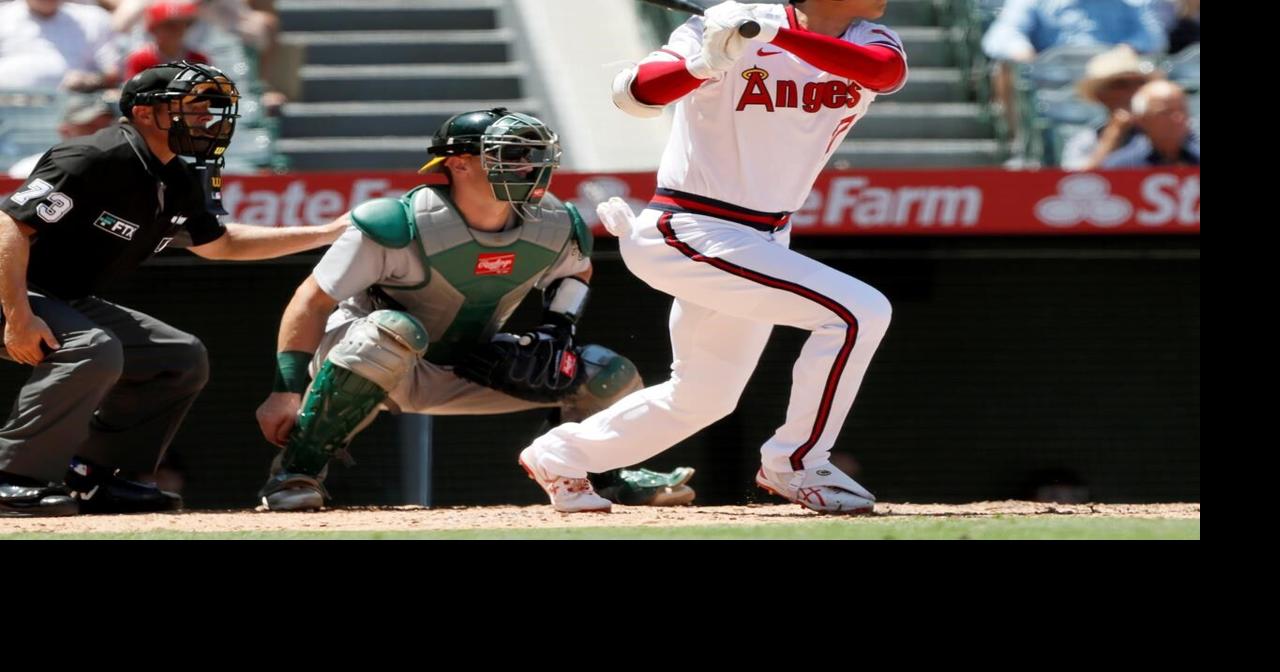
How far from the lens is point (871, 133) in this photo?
8.00 metres

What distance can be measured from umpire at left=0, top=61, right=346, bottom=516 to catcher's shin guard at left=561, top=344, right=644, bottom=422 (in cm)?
88

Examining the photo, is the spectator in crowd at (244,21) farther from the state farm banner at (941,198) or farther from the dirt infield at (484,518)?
the dirt infield at (484,518)

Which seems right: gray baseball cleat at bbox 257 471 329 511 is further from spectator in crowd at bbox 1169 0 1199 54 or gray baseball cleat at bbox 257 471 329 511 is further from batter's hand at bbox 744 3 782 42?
spectator in crowd at bbox 1169 0 1199 54

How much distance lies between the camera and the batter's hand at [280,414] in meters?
5.12

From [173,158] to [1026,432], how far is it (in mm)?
3416

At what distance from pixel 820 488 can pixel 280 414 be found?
1.65 m

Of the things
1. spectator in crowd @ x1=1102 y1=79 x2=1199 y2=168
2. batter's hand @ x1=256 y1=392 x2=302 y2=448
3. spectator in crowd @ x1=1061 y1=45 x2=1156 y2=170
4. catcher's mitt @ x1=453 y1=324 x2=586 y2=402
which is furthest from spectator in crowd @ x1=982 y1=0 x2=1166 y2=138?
batter's hand @ x1=256 y1=392 x2=302 y2=448

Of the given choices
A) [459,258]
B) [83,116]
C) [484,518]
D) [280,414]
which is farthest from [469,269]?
[83,116]

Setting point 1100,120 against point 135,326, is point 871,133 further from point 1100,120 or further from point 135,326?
point 135,326

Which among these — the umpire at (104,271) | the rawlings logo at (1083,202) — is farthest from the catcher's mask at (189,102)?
Answer: the rawlings logo at (1083,202)

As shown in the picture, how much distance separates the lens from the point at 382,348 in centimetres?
500

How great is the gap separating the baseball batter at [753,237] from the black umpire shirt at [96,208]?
1353mm

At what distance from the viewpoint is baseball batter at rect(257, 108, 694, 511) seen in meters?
5.07

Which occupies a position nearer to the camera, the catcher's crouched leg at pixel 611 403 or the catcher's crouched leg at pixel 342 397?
the catcher's crouched leg at pixel 342 397
